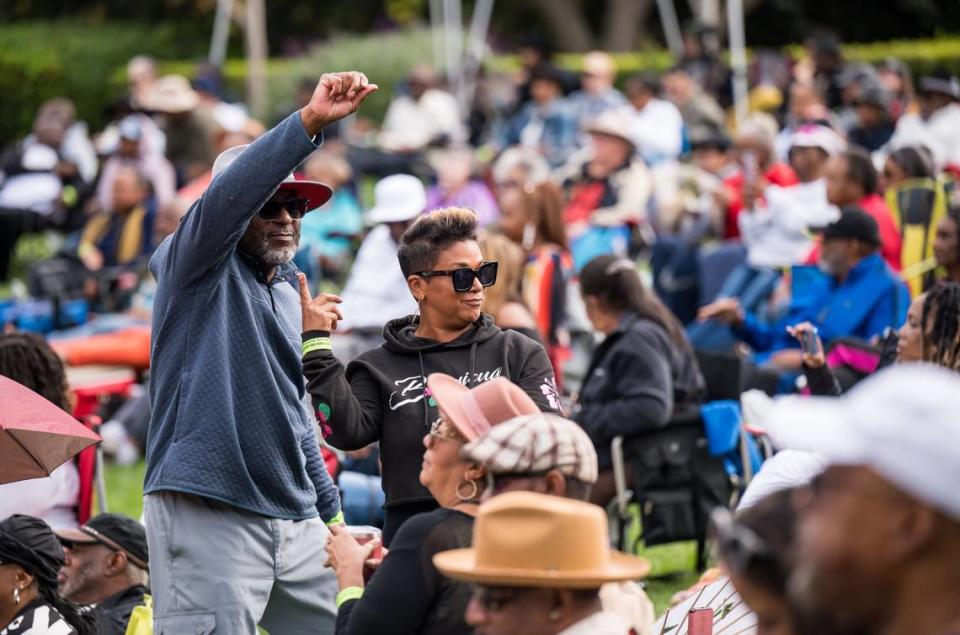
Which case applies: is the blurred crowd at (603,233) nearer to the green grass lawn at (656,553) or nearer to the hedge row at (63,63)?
the green grass lawn at (656,553)

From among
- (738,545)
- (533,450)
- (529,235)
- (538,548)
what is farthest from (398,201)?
(738,545)

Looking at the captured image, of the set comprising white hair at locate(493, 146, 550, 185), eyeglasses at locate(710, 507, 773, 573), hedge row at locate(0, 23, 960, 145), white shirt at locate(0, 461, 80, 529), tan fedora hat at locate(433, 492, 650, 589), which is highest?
eyeglasses at locate(710, 507, 773, 573)

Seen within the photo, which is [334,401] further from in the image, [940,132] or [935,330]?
[940,132]

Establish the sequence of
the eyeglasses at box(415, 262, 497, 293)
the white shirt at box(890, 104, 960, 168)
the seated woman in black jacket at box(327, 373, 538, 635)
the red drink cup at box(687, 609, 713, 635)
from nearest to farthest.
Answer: the seated woman in black jacket at box(327, 373, 538, 635) → the red drink cup at box(687, 609, 713, 635) → the eyeglasses at box(415, 262, 497, 293) → the white shirt at box(890, 104, 960, 168)

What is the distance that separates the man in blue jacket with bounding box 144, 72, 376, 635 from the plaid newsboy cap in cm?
113

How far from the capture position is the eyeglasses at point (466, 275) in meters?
4.76

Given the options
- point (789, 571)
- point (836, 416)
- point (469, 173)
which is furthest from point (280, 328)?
point (469, 173)

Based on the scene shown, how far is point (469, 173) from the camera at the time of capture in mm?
13945

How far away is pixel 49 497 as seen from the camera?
20.6 feet

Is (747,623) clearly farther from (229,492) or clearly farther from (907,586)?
(907,586)

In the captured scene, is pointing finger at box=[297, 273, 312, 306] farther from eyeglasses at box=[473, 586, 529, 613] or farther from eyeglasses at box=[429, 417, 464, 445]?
eyeglasses at box=[473, 586, 529, 613]

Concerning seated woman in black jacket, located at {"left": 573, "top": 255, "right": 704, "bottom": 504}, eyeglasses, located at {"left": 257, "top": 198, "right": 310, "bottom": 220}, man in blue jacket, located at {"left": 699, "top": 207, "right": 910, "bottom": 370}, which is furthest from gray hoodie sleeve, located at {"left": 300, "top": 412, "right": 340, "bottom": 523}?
man in blue jacket, located at {"left": 699, "top": 207, "right": 910, "bottom": 370}

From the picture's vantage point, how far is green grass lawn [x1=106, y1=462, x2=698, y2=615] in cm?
730

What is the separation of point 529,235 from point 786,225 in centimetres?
190
